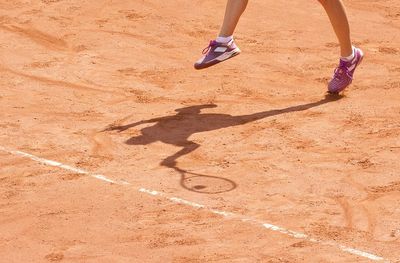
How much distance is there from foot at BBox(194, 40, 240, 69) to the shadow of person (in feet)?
1.24

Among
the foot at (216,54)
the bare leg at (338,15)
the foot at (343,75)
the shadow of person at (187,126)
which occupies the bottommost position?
the shadow of person at (187,126)

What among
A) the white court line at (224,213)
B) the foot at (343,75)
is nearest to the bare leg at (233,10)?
the foot at (343,75)

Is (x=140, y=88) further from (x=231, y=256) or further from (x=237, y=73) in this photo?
(x=231, y=256)

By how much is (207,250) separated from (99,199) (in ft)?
3.52

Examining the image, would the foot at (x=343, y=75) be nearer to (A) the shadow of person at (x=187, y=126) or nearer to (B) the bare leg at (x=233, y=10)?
(A) the shadow of person at (x=187, y=126)

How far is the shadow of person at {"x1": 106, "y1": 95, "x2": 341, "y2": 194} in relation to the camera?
7574mm

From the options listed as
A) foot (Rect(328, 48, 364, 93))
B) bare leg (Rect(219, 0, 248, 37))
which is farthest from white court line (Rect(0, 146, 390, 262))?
foot (Rect(328, 48, 364, 93))

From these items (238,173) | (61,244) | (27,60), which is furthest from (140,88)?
(61,244)

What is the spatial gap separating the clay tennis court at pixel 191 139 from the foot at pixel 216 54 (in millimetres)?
375

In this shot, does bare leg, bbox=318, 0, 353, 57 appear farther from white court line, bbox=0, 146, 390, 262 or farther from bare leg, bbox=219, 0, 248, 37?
white court line, bbox=0, 146, 390, 262

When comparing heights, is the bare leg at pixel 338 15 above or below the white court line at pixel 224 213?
above

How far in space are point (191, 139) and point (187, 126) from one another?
314 mm

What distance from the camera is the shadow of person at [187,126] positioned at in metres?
7.57

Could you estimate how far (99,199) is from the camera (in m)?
6.92
